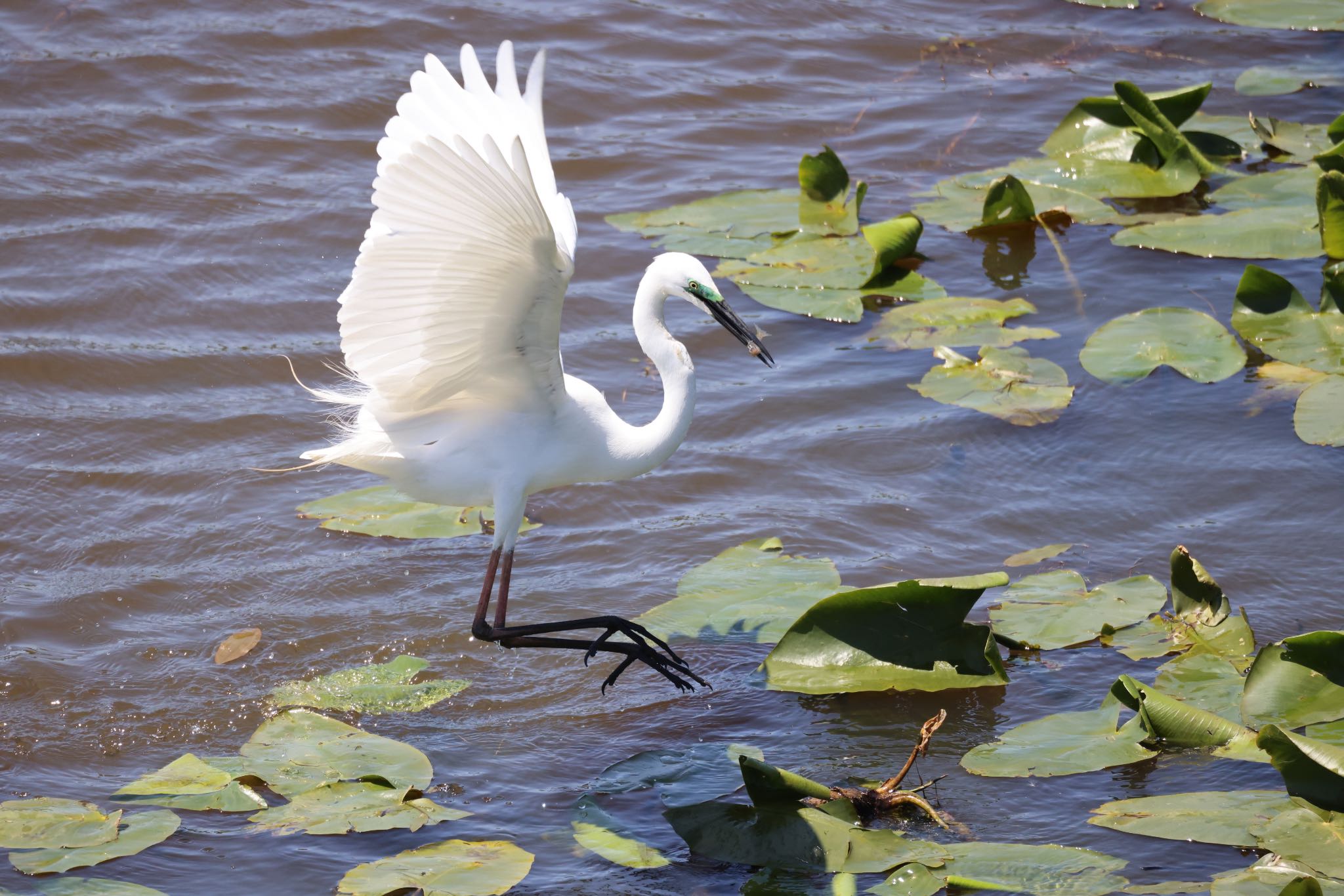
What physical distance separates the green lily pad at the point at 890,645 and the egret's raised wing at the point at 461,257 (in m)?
1.14

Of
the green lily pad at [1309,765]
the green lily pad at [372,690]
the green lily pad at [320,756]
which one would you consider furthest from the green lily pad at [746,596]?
the green lily pad at [1309,765]

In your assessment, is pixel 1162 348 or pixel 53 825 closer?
pixel 53 825

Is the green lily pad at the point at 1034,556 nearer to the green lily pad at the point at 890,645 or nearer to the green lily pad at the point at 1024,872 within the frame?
the green lily pad at the point at 890,645

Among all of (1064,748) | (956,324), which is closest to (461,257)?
(1064,748)

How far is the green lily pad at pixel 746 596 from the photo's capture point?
4.61 metres

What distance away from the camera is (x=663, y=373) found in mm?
4559

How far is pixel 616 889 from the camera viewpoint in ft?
11.8

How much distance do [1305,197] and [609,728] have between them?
4899mm

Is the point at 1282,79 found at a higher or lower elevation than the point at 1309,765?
higher

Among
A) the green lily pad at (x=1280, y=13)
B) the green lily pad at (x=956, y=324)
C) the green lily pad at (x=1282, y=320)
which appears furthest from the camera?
the green lily pad at (x=1280, y=13)

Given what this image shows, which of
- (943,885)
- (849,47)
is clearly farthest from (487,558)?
(849,47)

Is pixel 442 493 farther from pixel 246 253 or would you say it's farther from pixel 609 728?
pixel 246 253

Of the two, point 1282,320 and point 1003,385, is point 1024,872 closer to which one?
point 1003,385

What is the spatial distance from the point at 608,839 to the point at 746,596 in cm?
122
